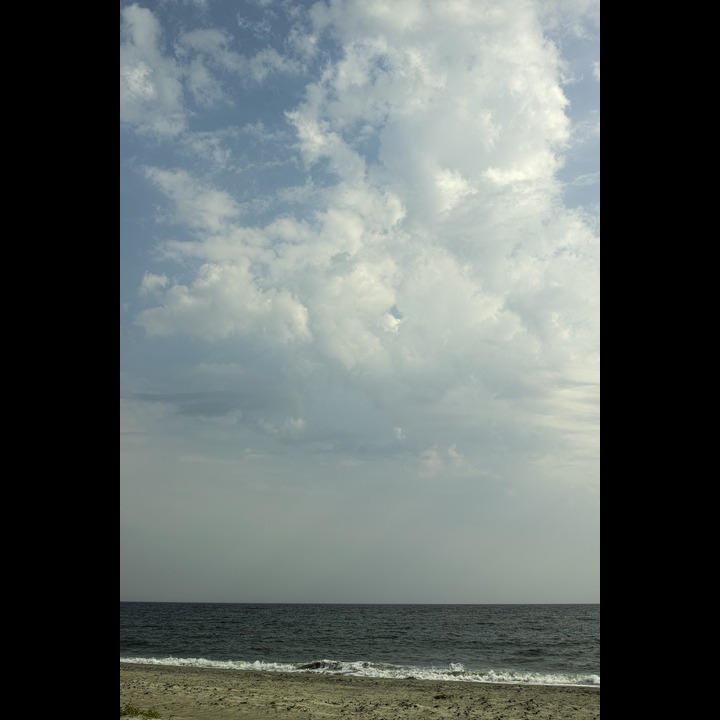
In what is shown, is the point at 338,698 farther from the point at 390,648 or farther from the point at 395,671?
the point at 390,648

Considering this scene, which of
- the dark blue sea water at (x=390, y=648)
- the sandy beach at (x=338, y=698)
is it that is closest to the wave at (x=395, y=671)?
the dark blue sea water at (x=390, y=648)

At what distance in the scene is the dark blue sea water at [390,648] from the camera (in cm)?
2134

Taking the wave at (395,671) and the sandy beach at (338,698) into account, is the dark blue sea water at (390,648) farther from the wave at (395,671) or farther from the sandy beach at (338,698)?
the sandy beach at (338,698)

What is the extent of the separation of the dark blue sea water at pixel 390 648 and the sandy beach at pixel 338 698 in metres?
2.46

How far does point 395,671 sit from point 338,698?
7054 mm

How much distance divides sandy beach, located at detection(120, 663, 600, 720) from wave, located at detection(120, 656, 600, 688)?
155 centimetres

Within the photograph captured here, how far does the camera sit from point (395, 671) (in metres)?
21.1

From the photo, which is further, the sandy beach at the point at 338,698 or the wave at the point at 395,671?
the wave at the point at 395,671

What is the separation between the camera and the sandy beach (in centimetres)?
1237
